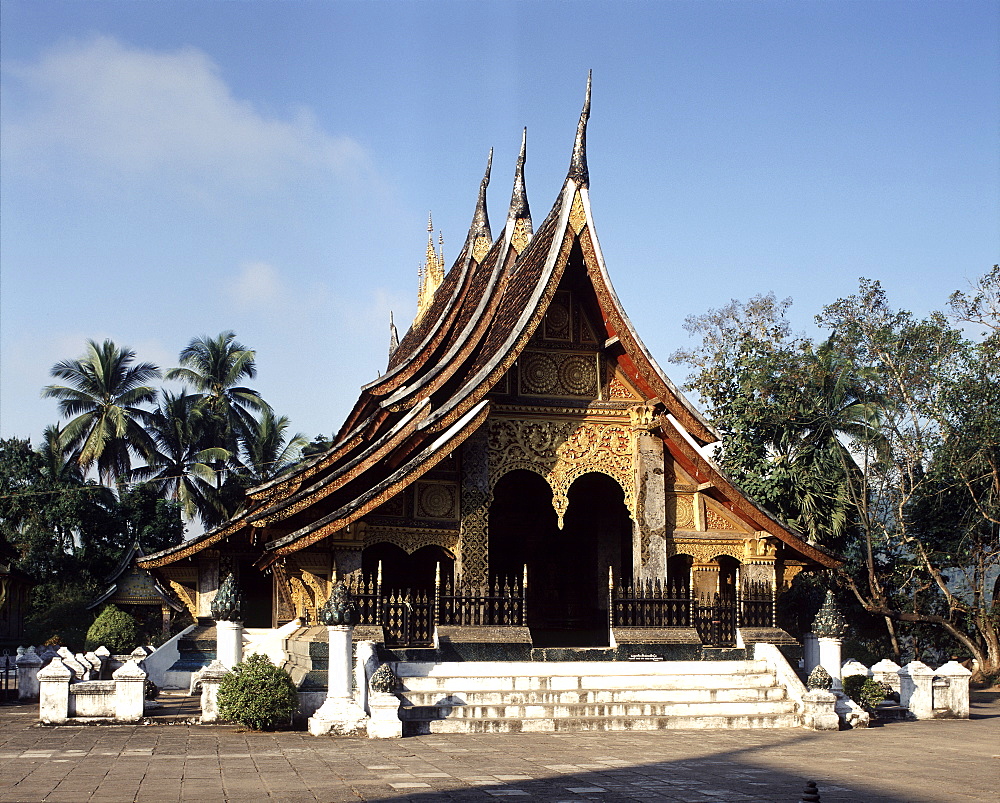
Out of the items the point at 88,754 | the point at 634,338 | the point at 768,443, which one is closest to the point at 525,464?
the point at 634,338

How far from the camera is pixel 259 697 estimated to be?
37.3ft

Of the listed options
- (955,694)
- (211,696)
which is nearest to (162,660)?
(211,696)

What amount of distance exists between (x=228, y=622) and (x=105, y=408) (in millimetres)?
24259

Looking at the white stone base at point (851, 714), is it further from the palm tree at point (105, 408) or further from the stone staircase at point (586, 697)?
the palm tree at point (105, 408)

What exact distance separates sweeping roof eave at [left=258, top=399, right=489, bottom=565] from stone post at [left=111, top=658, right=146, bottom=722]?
2173 millimetres

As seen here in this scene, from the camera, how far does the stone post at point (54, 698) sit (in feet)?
41.6

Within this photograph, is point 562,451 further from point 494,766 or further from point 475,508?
point 494,766

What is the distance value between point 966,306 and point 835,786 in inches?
690

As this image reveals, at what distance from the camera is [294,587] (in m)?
14.8

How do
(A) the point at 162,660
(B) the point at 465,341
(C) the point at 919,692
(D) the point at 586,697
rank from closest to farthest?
(D) the point at 586,697 < (C) the point at 919,692 < (B) the point at 465,341 < (A) the point at 162,660

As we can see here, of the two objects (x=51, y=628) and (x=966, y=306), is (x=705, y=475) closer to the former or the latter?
(x=966, y=306)

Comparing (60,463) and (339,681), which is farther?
(60,463)

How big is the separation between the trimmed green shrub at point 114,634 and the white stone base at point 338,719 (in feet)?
47.3

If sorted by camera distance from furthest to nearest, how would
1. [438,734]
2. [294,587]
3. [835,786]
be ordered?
1. [294,587]
2. [438,734]
3. [835,786]
